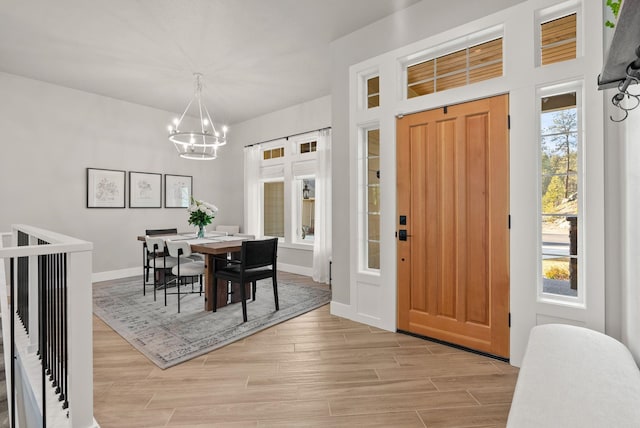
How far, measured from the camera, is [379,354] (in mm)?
2592

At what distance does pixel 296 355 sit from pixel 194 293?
96.6 inches

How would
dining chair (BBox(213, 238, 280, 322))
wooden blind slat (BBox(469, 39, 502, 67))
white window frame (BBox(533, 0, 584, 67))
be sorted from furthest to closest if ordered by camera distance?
dining chair (BBox(213, 238, 280, 322)) → wooden blind slat (BBox(469, 39, 502, 67)) → white window frame (BBox(533, 0, 584, 67))

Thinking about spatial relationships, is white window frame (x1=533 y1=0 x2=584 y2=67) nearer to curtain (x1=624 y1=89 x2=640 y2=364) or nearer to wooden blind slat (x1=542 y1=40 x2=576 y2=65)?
wooden blind slat (x1=542 y1=40 x2=576 y2=65)

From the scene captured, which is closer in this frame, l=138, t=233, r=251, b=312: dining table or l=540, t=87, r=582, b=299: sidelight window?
l=540, t=87, r=582, b=299: sidelight window

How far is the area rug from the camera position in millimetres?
2713

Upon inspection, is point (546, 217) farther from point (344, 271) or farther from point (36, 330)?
point (36, 330)

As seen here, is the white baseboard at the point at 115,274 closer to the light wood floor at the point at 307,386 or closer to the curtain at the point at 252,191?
the curtain at the point at 252,191

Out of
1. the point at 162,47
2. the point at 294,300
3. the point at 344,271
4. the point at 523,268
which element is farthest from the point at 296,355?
the point at 162,47

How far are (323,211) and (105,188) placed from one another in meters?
3.70

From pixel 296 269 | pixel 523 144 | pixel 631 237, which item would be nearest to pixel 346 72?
pixel 523 144

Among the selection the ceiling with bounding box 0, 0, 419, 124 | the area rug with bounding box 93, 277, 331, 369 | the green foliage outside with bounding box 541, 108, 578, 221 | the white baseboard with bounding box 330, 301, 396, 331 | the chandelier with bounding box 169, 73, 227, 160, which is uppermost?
the ceiling with bounding box 0, 0, 419, 124

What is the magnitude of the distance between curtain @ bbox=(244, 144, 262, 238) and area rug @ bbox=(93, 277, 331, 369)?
6.19 ft

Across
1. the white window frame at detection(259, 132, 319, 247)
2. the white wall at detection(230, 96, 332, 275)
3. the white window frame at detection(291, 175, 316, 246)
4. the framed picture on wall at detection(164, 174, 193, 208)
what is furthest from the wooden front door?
the framed picture on wall at detection(164, 174, 193, 208)

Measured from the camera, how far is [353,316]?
3.38m
